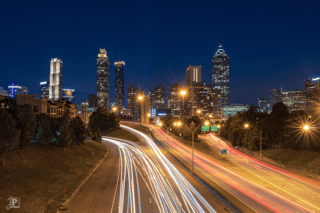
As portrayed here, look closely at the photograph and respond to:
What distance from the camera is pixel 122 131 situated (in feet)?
279

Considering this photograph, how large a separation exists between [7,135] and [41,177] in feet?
19.9

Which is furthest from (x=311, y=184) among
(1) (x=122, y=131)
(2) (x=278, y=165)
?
(1) (x=122, y=131)

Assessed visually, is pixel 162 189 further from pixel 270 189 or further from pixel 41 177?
pixel 41 177

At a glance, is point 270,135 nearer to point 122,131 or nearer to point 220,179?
point 220,179

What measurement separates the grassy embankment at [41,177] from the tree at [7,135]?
63.0 inches

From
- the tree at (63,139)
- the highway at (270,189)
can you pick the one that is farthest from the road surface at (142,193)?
the tree at (63,139)

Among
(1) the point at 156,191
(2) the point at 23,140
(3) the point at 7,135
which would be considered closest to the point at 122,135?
(2) the point at 23,140

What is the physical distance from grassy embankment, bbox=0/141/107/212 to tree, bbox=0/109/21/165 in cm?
160

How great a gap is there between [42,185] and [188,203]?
50.6 ft

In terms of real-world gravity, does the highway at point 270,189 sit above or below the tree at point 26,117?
below

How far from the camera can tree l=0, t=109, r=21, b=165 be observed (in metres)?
22.2

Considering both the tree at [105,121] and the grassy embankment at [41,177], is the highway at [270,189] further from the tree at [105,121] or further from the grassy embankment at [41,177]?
the tree at [105,121]

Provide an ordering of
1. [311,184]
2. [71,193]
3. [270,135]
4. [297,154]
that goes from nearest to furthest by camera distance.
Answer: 1. [71,193]
2. [311,184]
3. [297,154]
4. [270,135]

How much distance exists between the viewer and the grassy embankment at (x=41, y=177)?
59.0ft
